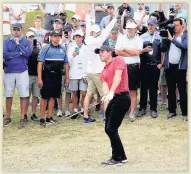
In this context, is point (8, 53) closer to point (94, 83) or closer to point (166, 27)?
point (94, 83)

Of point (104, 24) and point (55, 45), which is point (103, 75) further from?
point (104, 24)

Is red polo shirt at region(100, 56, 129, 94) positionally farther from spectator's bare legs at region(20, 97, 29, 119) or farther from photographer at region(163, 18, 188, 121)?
spectator's bare legs at region(20, 97, 29, 119)

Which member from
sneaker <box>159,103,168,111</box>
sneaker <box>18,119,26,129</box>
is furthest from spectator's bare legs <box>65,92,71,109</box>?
sneaker <box>159,103,168,111</box>

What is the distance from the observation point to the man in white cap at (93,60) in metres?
10.3

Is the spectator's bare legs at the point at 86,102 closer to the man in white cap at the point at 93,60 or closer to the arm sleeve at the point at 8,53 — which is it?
the man in white cap at the point at 93,60

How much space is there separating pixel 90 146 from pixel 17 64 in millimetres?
2437

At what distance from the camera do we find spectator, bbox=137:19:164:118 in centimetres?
1062

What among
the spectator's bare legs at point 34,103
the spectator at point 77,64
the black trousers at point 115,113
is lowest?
the spectator's bare legs at point 34,103

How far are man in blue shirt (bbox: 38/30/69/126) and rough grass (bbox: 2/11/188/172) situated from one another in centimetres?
64

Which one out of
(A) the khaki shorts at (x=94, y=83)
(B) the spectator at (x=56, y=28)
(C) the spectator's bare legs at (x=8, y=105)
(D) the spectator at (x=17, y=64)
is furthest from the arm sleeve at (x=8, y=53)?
(A) the khaki shorts at (x=94, y=83)

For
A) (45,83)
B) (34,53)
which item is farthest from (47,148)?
(34,53)

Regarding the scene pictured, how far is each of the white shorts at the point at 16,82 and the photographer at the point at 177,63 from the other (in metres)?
2.94

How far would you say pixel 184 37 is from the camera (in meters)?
10.2

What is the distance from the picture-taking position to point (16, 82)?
409 inches
